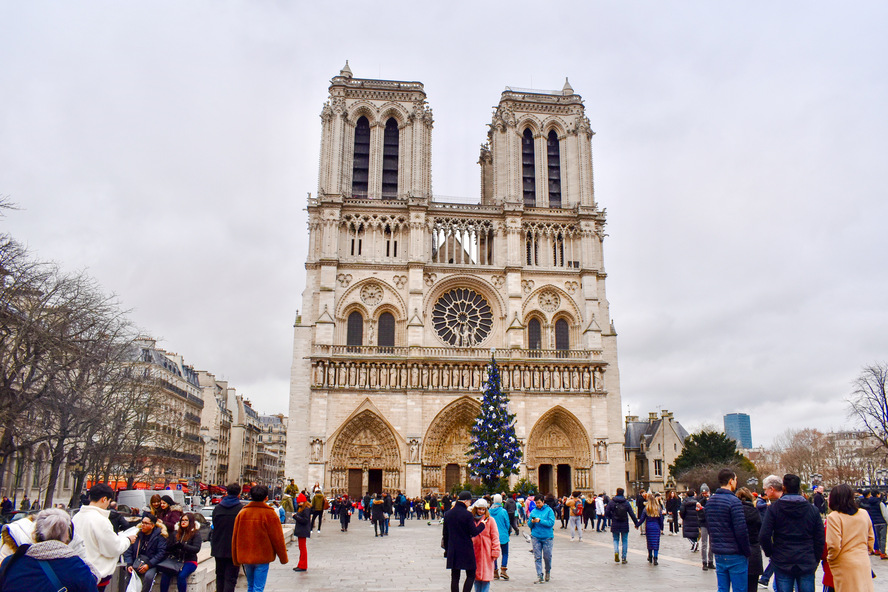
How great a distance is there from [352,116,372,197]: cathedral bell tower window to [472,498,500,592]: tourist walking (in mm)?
35068

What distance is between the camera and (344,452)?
37250 millimetres

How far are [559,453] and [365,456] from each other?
34.7 ft

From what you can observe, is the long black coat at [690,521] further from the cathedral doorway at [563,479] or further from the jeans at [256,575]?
the cathedral doorway at [563,479]

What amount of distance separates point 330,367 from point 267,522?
98.8ft

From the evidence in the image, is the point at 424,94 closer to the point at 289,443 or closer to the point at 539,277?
the point at 539,277

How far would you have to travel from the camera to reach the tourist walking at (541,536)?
11266mm

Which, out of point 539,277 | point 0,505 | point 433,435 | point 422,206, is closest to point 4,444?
point 0,505

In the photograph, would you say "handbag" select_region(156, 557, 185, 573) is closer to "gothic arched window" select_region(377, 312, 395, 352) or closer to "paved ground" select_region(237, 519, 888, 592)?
"paved ground" select_region(237, 519, 888, 592)

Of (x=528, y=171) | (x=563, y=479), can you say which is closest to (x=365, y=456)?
(x=563, y=479)

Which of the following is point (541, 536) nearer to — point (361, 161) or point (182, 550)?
point (182, 550)

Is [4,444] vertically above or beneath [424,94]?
beneath

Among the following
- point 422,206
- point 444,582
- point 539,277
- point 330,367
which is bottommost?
point 444,582

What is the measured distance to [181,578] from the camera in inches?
307

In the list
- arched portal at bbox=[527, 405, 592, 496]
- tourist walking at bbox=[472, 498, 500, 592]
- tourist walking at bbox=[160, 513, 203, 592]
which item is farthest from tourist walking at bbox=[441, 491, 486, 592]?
arched portal at bbox=[527, 405, 592, 496]
